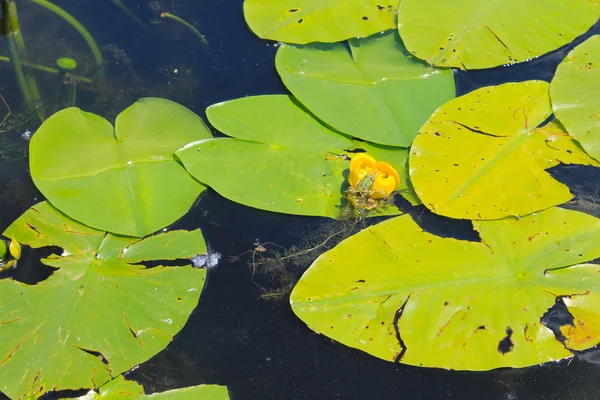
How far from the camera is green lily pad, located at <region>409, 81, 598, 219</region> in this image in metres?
2.37

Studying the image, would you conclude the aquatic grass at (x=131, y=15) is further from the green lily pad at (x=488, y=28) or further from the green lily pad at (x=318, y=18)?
the green lily pad at (x=488, y=28)

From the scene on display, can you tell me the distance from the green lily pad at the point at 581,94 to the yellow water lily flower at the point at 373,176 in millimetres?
867

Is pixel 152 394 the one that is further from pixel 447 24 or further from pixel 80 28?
pixel 447 24

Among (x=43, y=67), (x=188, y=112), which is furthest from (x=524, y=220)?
(x=43, y=67)

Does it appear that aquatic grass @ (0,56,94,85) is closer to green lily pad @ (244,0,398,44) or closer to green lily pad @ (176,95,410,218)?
green lily pad @ (176,95,410,218)

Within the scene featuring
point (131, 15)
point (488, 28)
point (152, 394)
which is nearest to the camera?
point (152, 394)

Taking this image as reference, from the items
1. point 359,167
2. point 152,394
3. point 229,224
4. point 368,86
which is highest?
point 368,86

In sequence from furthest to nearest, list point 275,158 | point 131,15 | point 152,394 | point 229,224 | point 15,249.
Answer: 1. point 131,15
2. point 275,158
3. point 229,224
4. point 15,249
5. point 152,394

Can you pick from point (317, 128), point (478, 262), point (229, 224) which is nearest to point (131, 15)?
point (317, 128)

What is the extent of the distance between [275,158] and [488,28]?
1.32 m

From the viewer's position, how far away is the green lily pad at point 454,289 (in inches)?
80.9

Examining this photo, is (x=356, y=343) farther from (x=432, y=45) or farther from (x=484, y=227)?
(x=432, y=45)

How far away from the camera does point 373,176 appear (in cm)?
232

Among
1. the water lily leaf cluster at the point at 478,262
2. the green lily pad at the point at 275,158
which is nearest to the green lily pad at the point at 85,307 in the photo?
the green lily pad at the point at 275,158
